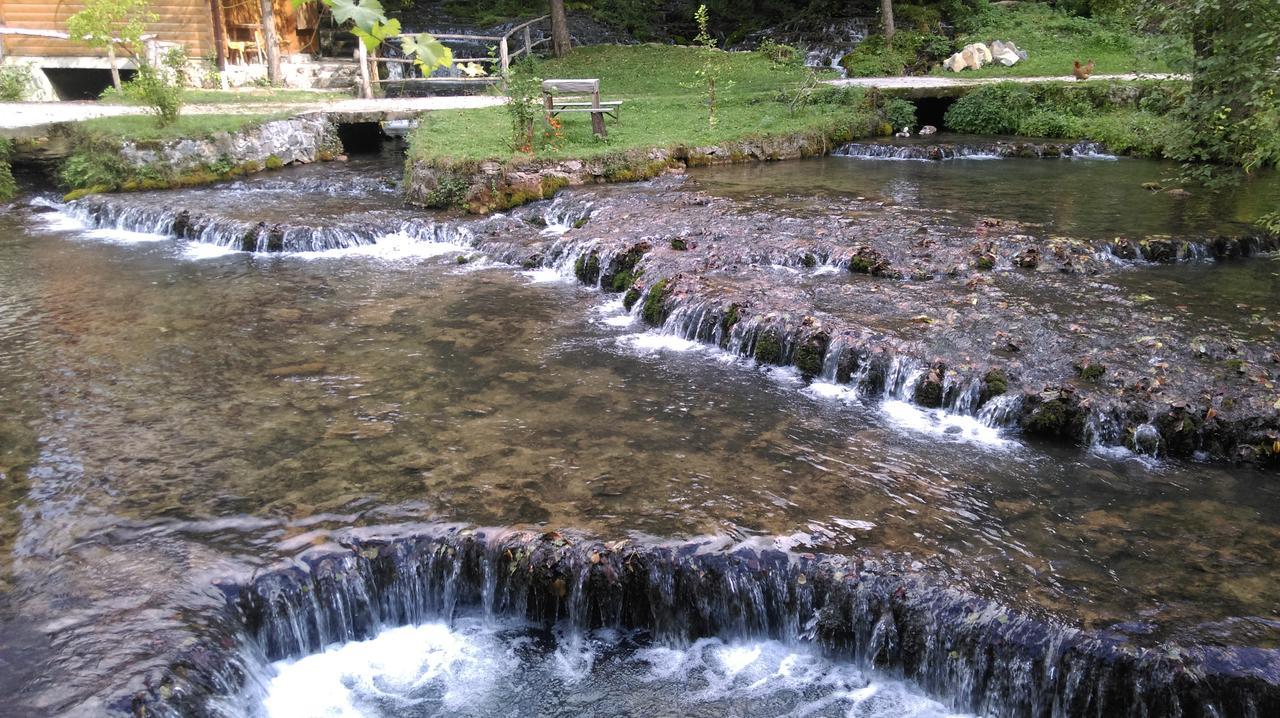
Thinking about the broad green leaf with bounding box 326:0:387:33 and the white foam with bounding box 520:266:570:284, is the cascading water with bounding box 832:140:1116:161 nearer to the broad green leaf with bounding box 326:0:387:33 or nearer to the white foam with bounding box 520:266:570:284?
the white foam with bounding box 520:266:570:284

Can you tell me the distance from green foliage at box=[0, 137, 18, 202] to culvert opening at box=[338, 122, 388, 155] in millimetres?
7544

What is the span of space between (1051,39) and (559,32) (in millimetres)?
16866

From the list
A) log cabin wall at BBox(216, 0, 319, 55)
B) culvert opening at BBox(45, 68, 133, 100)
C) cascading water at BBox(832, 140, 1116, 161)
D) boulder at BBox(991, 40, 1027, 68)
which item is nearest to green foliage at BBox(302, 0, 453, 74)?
cascading water at BBox(832, 140, 1116, 161)

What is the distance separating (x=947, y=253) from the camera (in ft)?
40.2

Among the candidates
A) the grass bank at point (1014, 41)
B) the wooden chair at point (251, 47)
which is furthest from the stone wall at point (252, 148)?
the grass bank at point (1014, 41)

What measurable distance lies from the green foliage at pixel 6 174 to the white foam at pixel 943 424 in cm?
1889

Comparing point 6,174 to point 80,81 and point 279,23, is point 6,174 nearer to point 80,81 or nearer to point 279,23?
point 80,81

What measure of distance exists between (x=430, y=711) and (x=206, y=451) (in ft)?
11.5

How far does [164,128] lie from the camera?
1934 centimetres

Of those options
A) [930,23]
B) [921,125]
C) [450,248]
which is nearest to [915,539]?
[450,248]

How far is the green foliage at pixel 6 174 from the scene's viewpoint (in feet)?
61.7

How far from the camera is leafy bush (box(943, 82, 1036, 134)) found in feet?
77.3

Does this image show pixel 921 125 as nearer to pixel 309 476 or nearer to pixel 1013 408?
pixel 1013 408

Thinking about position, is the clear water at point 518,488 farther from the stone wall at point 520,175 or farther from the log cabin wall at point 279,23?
the log cabin wall at point 279,23
